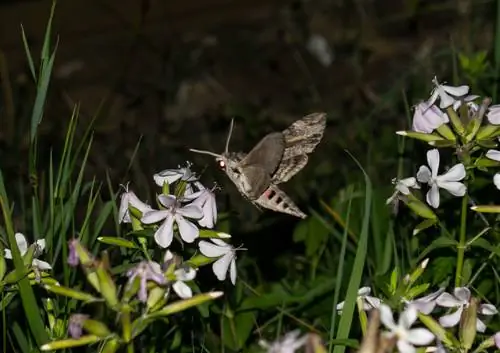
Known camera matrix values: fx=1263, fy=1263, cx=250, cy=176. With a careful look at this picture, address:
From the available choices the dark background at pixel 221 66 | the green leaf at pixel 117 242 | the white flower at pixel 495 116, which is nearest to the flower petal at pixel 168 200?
the green leaf at pixel 117 242

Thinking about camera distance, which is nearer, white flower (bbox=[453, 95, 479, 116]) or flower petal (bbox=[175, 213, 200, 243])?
flower petal (bbox=[175, 213, 200, 243])

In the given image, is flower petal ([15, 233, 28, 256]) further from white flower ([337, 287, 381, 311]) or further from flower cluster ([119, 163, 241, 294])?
white flower ([337, 287, 381, 311])

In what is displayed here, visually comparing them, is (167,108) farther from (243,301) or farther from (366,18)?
(243,301)

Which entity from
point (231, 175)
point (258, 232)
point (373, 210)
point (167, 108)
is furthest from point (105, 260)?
point (167, 108)

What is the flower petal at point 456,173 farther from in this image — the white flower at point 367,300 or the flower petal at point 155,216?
the flower petal at point 155,216

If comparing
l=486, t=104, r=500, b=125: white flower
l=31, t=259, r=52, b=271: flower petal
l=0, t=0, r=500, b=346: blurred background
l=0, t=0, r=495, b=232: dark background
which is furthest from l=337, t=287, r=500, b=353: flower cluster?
l=0, t=0, r=495, b=232: dark background
